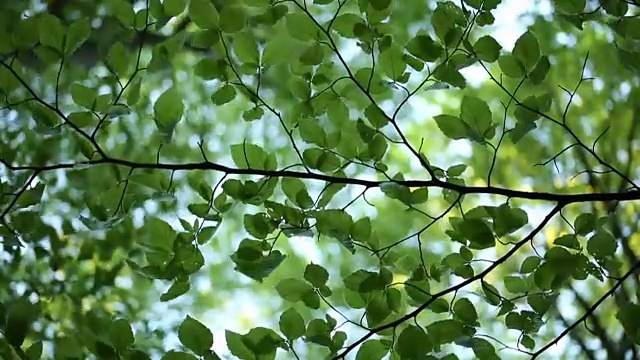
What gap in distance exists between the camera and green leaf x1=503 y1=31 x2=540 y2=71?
611 mm

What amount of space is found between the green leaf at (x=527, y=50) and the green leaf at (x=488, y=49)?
3 centimetres

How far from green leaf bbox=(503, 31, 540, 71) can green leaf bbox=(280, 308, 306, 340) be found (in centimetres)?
30

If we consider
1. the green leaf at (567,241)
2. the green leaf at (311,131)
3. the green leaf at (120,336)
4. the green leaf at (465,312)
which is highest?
the green leaf at (311,131)

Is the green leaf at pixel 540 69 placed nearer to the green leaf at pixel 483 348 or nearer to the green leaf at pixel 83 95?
the green leaf at pixel 483 348

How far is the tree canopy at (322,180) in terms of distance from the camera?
638 millimetres

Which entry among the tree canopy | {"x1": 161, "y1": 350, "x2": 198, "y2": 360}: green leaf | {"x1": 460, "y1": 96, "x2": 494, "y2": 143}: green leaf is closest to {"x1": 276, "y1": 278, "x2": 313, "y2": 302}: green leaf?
the tree canopy

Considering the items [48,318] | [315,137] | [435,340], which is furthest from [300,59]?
[48,318]

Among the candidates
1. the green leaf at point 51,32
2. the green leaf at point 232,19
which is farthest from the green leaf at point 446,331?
the green leaf at point 51,32

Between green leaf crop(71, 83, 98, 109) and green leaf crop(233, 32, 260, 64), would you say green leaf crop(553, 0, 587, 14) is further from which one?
green leaf crop(71, 83, 98, 109)

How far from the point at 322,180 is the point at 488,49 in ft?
0.66

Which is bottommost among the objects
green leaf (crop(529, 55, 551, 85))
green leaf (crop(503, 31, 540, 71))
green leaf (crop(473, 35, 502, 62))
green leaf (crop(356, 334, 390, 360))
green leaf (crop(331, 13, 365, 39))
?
green leaf (crop(356, 334, 390, 360))

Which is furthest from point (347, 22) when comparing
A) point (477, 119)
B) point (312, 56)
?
point (477, 119)

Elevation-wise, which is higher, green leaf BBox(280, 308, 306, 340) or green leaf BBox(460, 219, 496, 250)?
green leaf BBox(460, 219, 496, 250)

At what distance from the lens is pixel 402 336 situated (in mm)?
583
